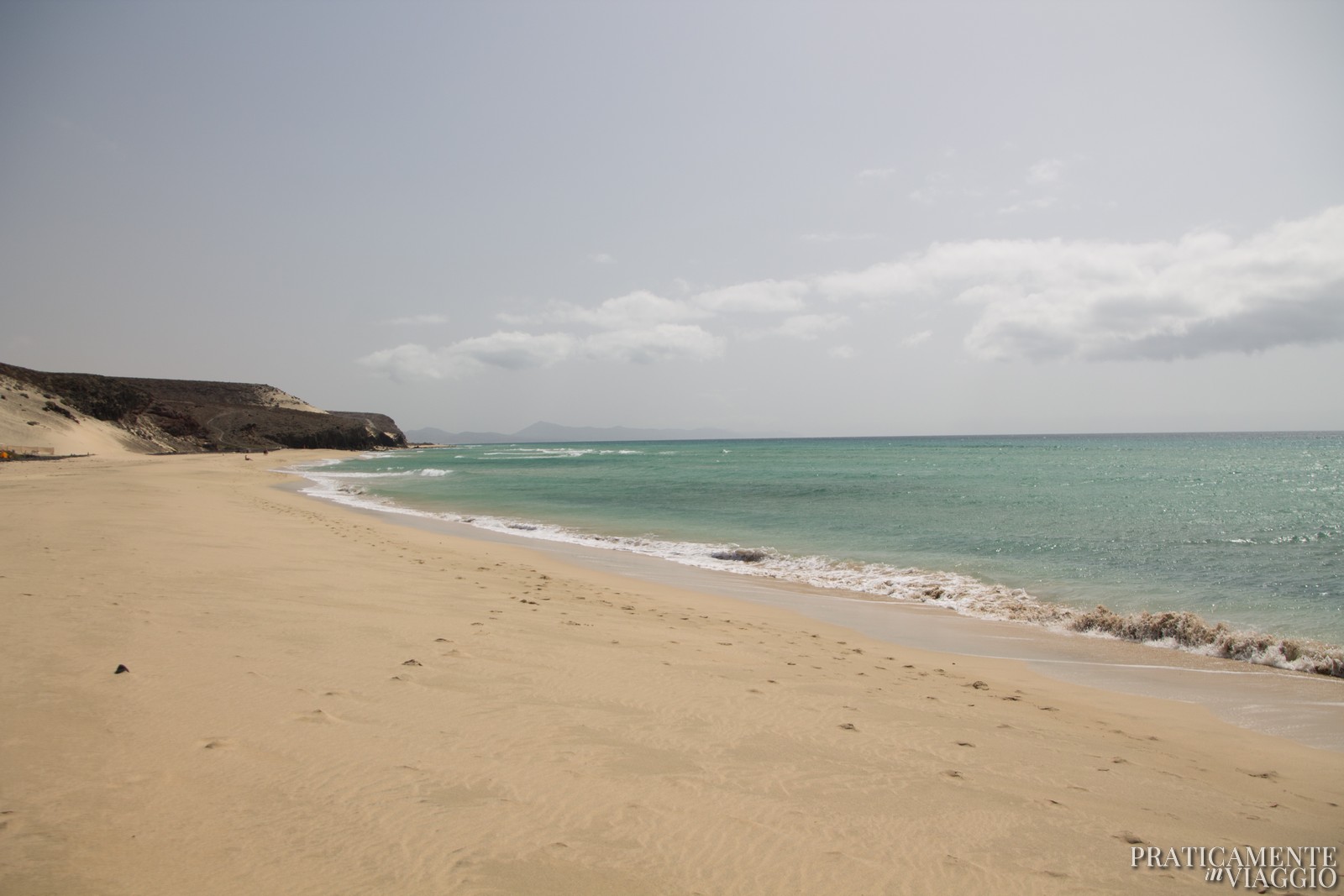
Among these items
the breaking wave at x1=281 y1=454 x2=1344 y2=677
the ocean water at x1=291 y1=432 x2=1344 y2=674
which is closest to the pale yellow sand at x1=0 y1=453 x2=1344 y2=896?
the breaking wave at x1=281 y1=454 x2=1344 y2=677

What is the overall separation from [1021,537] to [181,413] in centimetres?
8122

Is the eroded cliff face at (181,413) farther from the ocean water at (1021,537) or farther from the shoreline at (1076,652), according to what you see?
the shoreline at (1076,652)

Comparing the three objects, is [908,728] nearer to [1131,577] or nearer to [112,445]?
[1131,577]

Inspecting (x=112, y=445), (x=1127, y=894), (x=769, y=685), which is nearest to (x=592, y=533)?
(x=769, y=685)

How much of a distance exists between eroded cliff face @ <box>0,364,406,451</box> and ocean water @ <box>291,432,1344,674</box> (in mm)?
31427

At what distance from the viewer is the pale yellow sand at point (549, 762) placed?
9.31ft

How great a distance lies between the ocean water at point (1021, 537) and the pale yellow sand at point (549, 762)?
15.0 feet

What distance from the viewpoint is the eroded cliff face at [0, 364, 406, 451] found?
4758 centimetres

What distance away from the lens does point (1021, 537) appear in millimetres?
17578

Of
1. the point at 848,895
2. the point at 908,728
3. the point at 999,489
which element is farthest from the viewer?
the point at 999,489

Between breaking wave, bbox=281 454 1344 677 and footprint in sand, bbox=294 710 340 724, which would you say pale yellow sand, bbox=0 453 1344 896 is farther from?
breaking wave, bbox=281 454 1344 677

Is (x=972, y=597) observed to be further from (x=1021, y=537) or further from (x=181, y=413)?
(x=181, y=413)

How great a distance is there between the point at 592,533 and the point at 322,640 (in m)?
13.8

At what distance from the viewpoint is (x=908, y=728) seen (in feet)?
16.1
